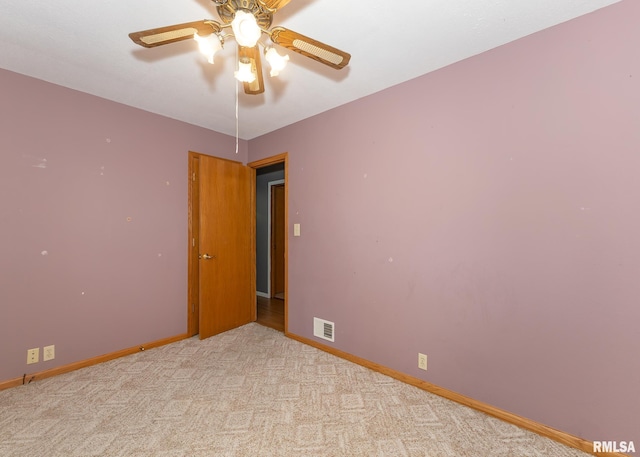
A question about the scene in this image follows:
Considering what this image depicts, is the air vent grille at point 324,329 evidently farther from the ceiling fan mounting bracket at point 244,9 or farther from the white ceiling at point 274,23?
the ceiling fan mounting bracket at point 244,9

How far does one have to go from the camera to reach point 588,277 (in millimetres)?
1608

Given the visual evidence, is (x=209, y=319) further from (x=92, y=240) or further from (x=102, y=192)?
(x=102, y=192)

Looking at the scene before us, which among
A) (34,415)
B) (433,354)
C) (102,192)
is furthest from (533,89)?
(34,415)

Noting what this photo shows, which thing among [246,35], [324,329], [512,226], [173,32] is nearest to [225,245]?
[324,329]

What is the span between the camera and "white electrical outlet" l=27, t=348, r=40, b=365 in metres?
2.27

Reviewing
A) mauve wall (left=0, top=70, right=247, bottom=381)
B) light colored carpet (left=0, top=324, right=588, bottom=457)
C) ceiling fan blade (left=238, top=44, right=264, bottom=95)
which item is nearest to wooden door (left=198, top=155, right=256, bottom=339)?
mauve wall (left=0, top=70, right=247, bottom=381)

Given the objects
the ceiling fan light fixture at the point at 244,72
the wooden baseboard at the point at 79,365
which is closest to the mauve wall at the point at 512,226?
the ceiling fan light fixture at the point at 244,72

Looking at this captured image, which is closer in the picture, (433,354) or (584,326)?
(584,326)

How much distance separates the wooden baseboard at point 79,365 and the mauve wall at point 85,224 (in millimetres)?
46

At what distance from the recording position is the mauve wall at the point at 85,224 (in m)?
2.23

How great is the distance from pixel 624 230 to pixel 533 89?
979 millimetres

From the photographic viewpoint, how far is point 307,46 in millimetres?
1360

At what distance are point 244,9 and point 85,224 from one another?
2426 mm

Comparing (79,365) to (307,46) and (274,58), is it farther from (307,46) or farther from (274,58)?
(307,46)
